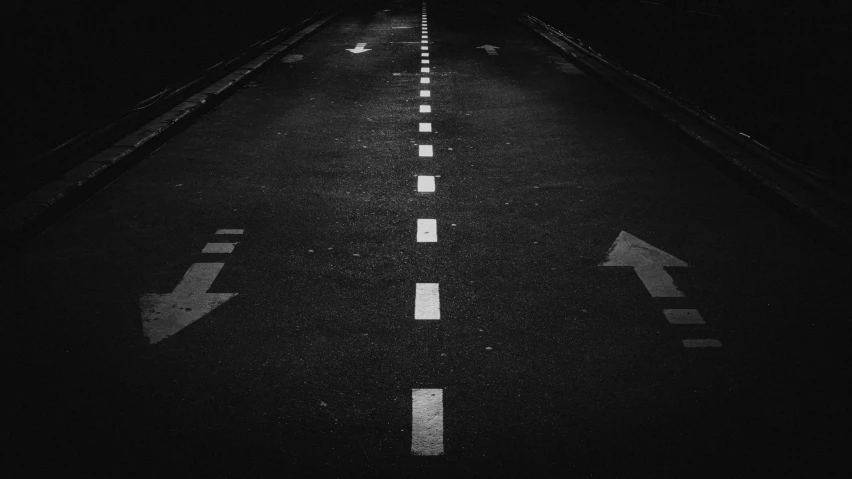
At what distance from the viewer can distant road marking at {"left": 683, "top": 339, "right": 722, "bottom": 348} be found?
15.6ft

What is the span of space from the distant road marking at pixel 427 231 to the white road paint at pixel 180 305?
1841 millimetres

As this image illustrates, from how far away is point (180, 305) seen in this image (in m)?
5.30

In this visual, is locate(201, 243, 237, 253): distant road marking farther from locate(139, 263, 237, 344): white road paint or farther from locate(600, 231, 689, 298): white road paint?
locate(600, 231, 689, 298): white road paint

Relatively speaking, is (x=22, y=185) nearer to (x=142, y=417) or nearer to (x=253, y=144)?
(x=253, y=144)

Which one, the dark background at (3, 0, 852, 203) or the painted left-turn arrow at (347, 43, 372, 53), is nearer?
the dark background at (3, 0, 852, 203)

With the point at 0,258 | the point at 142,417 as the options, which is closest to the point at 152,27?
the point at 0,258

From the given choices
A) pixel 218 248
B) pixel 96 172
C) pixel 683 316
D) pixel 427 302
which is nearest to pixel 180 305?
pixel 218 248

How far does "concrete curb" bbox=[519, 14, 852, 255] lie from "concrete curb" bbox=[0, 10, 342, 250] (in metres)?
7.03

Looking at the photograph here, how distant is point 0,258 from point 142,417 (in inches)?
120

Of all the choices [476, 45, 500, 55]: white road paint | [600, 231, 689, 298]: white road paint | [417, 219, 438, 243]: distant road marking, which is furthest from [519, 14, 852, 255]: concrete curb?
[476, 45, 500, 55]: white road paint

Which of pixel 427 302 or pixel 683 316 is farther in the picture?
pixel 427 302

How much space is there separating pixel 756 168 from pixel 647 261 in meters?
2.91

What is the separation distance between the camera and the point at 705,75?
12.5 m

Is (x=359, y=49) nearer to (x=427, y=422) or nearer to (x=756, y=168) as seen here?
(x=756, y=168)
